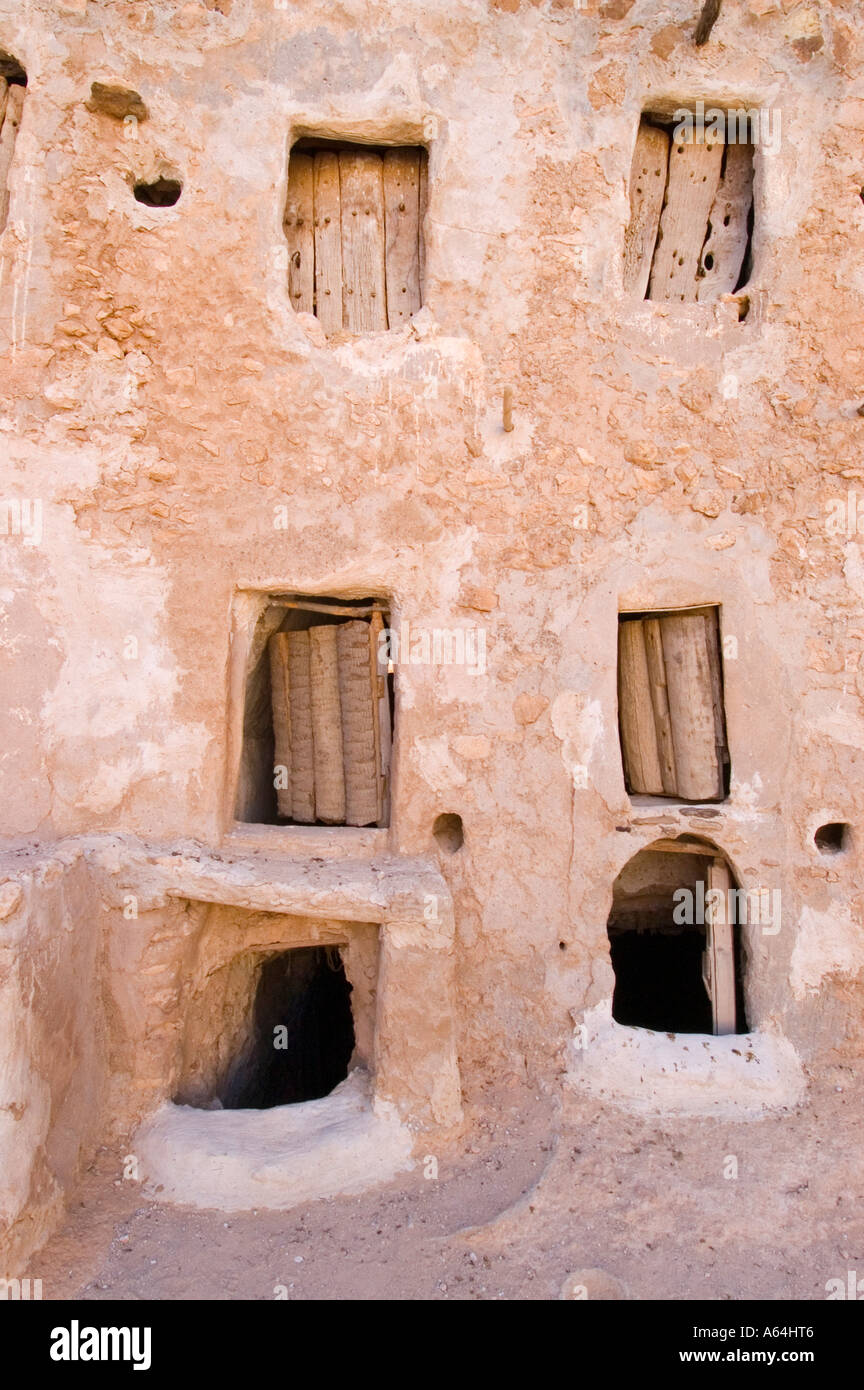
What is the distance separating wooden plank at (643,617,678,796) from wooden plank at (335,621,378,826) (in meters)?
1.65

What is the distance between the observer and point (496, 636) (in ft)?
14.6

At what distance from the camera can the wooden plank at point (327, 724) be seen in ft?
15.8

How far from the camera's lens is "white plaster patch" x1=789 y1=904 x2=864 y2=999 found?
4.39 meters

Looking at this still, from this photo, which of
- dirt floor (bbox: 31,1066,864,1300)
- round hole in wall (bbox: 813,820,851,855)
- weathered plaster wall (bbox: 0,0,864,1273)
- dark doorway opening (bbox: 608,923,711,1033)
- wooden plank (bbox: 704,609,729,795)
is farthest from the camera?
dark doorway opening (bbox: 608,923,711,1033)

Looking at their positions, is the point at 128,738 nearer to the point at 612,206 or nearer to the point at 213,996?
the point at 213,996

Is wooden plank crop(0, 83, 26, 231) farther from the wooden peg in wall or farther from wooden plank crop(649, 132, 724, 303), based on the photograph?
wooden plank crop(649, 132, 724, 303)

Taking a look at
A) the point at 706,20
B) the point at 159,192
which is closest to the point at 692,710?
the point at 706,20

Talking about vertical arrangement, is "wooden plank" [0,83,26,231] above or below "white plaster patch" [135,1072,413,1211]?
above

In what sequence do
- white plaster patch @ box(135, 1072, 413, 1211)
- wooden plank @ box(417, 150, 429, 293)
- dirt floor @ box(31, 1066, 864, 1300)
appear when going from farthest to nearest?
wooden plank @ box(417, 150, 429, 293)
white plaster patch @ box(135, 1072, 413, 1211)
dirt floor @ box(31, 1066, 864, 1300)

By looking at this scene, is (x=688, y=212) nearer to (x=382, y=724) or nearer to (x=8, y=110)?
(x=382, y=724)

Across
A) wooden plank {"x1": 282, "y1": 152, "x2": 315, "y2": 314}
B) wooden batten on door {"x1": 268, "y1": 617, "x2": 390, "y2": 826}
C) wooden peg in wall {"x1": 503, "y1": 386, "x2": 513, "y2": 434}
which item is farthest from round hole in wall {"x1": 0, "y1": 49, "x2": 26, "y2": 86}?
wooden batten on door {"x1": 268, "y1": 617, "x2": 390, "y2": 826}

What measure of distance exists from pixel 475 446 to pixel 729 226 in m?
2.16

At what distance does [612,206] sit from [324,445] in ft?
6.84

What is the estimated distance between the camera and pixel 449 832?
4.51 metres
